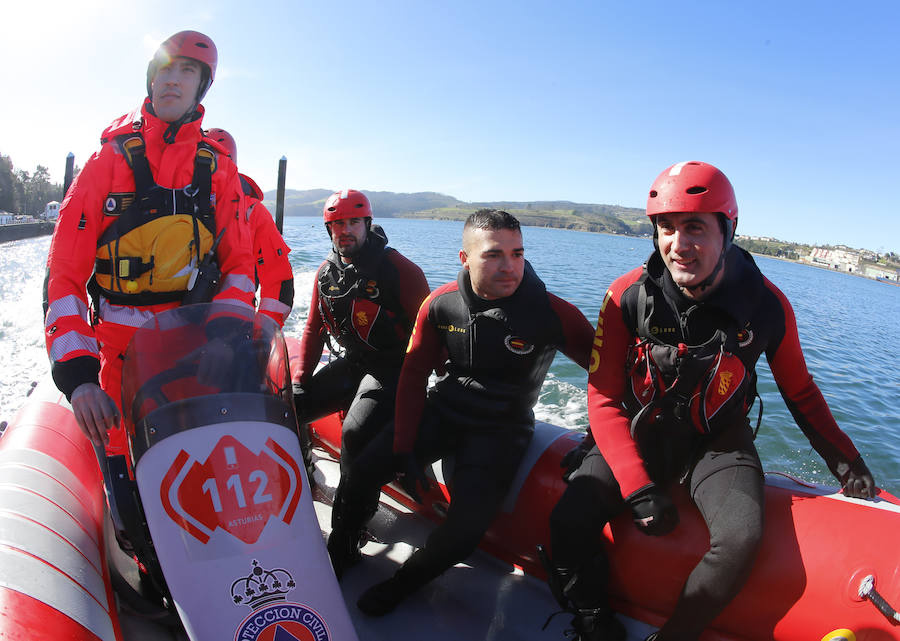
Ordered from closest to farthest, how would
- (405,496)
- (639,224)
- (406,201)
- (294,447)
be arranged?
(294,447), (405,496), (639,224), (406,201)

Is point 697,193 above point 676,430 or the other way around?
above

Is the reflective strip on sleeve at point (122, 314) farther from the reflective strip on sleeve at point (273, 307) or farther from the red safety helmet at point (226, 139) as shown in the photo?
the red safety helmet at point (226, 139)

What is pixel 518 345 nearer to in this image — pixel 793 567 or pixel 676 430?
pixel 676 430

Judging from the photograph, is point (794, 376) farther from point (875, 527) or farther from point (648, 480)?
point (648, 480)

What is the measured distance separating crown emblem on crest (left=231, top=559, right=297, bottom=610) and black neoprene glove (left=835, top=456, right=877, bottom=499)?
A: 2175mm

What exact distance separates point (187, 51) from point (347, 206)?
1.32 meters

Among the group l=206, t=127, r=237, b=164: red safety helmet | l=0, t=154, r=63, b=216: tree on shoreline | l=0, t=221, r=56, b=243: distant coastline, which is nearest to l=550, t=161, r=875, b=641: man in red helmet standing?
l=206, t=127, r=237, b=164: red safety helmet

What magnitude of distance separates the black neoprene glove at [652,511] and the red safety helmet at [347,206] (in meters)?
2.32

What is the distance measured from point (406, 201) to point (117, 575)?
149071mm

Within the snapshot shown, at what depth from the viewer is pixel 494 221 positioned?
8.43 ft

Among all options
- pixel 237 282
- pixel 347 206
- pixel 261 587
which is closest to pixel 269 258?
pixel 347 206

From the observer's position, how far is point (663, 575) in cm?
220

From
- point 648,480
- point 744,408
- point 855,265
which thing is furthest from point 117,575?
point 855,265

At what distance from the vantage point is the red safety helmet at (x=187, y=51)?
2.30 metres
